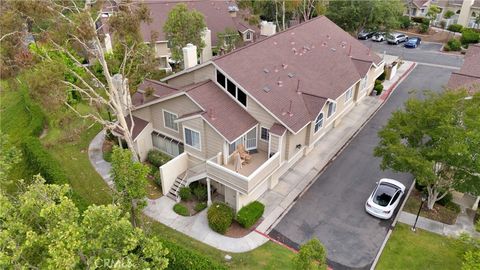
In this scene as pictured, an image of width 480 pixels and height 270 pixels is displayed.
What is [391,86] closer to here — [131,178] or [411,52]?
[411,52]

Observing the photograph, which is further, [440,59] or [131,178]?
[440,59]

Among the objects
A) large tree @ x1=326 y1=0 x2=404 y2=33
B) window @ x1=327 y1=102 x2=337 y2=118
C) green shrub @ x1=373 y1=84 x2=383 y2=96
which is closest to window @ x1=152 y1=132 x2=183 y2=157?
window @ x1=327 y1=102 x2=337 y2=118

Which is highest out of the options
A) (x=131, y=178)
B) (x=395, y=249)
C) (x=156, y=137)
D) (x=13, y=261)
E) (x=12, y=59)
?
(x=12, y=59)

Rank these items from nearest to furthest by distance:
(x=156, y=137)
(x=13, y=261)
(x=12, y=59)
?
(x=13, y=261) → (x=12, y=59) → (x=156, y=137)

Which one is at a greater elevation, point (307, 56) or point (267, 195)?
point (307, 56)

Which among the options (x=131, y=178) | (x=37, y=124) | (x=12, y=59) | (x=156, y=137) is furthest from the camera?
(x=37, y=124)

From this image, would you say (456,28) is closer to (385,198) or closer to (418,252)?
(385,198)

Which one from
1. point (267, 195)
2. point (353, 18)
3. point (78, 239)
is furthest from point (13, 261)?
point (353, 18)

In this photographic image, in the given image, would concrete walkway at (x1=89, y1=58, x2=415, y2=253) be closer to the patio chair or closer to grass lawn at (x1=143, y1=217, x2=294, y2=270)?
grass lawn at (x1=143, y1=217, x2=294, y2=270)
